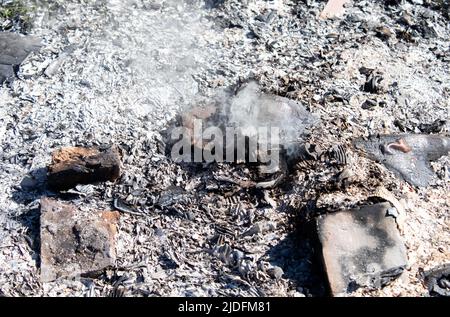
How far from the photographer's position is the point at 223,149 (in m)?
3.58

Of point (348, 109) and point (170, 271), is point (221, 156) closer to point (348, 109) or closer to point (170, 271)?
point (170, 271)

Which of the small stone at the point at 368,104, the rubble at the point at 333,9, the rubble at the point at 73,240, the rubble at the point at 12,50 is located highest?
the rubble at the point at 333,9

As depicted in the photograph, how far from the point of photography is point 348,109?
4016 millimetres

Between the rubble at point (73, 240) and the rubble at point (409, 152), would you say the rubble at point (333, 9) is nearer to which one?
the rubble at point (409, 152)

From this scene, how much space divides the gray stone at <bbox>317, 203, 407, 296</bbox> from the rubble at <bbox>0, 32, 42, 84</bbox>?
2.80 m

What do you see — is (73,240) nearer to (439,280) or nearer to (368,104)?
(439,280)

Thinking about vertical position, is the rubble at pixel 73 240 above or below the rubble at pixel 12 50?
below

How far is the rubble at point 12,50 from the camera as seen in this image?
424 centimetres

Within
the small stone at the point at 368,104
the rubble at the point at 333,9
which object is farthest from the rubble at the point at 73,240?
the rubble at the point at 333,9

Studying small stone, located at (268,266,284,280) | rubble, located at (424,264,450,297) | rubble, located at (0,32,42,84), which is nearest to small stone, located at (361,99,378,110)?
rubble, located at (424,264,450,297)

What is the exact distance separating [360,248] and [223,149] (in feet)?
3.70

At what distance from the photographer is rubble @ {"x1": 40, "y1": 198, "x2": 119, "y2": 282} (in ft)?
10.1

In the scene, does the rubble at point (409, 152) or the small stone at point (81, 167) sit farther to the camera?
the rubble at point (409, 152)
